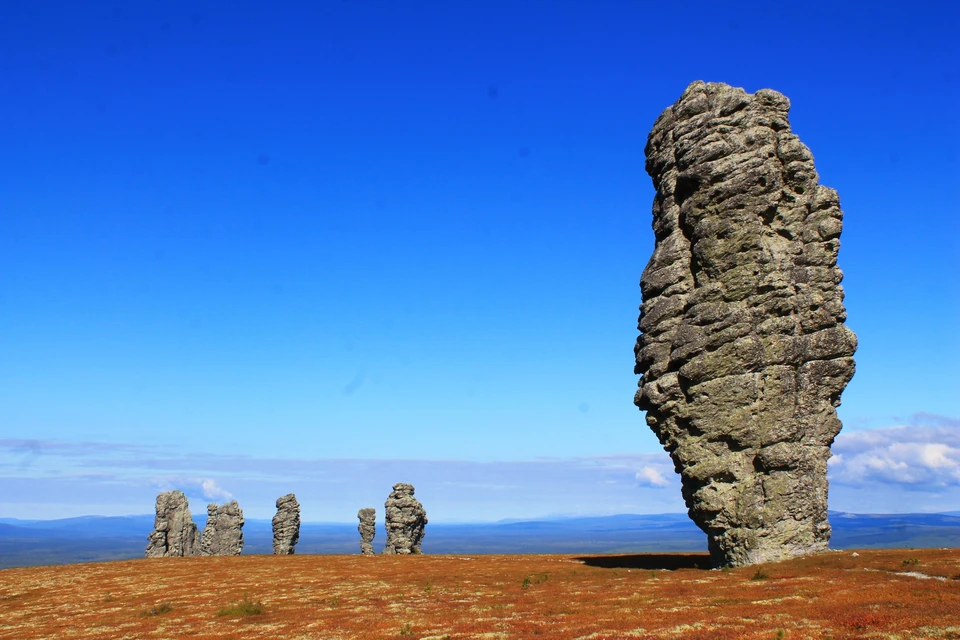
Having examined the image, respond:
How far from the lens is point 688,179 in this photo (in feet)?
132

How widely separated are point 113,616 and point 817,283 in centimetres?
3961

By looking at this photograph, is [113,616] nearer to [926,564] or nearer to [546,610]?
[546,610]

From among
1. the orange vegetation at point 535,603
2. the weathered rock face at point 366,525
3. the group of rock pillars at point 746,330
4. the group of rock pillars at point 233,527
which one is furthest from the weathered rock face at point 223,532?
the group of rock pillars at point 746,330

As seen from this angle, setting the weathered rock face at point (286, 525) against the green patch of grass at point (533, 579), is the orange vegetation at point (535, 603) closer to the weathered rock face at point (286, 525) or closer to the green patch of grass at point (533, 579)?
the green patch of grass at point (533, 579)

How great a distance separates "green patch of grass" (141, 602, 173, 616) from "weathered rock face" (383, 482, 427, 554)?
146 feet

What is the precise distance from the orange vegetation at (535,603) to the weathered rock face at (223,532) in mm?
33339

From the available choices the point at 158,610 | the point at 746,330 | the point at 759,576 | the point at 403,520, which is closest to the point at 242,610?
the point at 158,610

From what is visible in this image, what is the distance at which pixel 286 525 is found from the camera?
79.2 meters

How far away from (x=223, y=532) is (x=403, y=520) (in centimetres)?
2145

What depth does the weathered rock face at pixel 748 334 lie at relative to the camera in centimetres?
3575

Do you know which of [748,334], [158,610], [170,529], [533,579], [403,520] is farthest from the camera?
[170,529]

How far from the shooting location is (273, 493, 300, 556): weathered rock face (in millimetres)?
79312

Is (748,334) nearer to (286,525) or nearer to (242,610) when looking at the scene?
(242,610)

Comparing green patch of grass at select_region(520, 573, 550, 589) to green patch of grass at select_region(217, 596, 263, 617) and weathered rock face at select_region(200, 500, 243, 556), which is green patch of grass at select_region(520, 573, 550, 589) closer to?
green patch of grass at select_region(217, 596, 263, 617)
